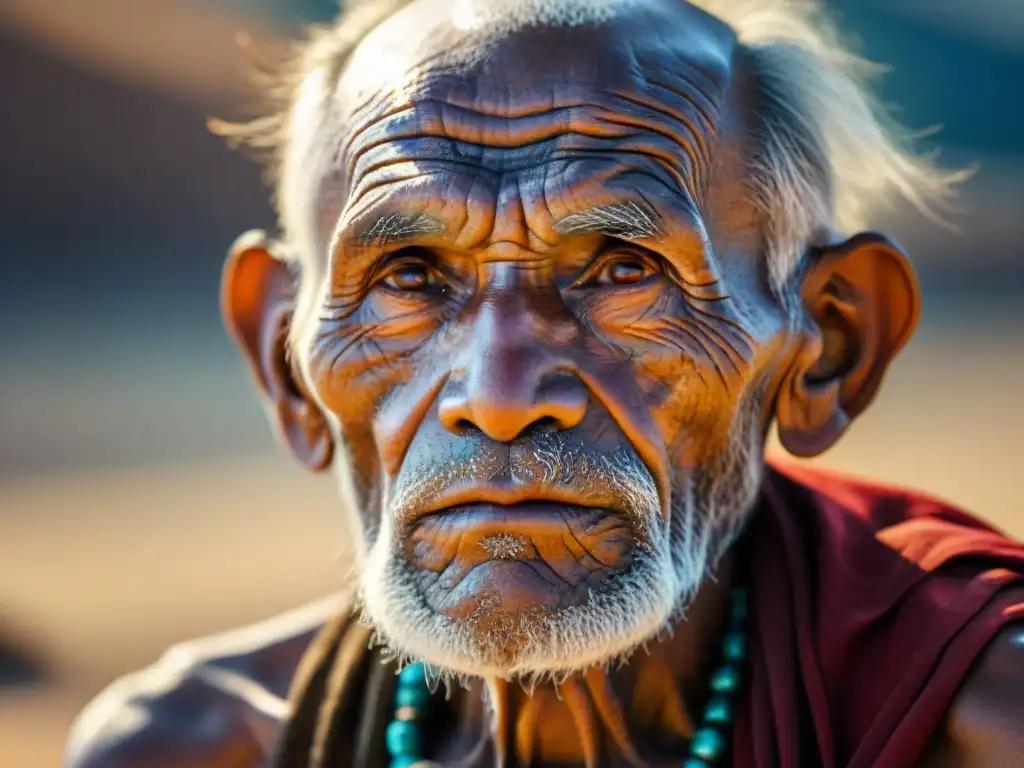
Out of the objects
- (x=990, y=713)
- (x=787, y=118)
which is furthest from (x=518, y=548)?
(x=787, y=118)

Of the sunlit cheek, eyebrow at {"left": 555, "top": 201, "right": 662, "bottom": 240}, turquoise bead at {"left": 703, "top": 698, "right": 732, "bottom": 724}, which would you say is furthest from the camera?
turquoise bead at {"left": 703, "top": 698, "right": 732, "bottom": 724}

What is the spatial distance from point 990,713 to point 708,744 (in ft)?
1.67

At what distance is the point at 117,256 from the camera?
12.5 m

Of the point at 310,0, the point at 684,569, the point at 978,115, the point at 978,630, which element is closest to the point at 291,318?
the point at 684,569

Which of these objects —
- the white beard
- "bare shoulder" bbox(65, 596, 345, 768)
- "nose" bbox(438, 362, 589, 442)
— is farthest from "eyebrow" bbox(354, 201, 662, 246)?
"bare shoulder" bbox(65, 596, 345, 768)

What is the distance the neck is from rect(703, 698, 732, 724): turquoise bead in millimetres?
55

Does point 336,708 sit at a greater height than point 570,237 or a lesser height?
lesser

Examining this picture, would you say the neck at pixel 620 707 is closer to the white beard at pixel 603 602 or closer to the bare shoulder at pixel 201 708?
the white beard at pixel 603 602

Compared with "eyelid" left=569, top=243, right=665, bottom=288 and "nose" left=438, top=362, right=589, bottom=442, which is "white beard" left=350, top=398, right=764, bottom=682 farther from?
"eyelid" left=569, top=243, right=665, bottom=288

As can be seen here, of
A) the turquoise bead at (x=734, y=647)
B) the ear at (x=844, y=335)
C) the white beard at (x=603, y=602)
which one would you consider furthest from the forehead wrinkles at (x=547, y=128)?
the turquoise bead at (x=734, y=647)

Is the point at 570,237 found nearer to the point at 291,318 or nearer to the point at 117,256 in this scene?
the point at 291,318

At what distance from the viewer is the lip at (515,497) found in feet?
6.94

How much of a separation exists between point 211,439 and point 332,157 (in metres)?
7.08

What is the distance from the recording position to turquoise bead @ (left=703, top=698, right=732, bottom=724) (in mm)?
2445
